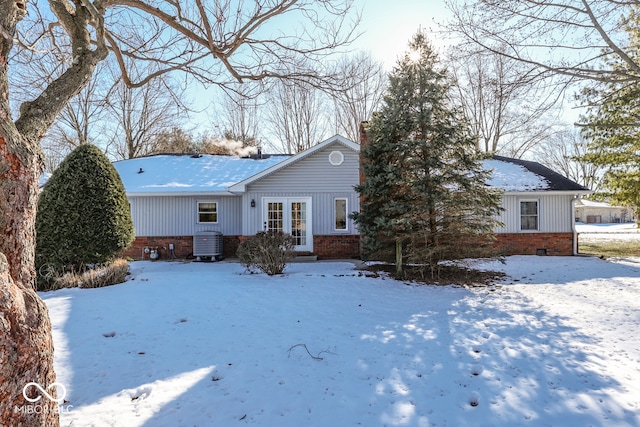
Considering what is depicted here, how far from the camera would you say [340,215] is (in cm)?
1249

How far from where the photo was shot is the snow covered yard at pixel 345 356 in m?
2.79

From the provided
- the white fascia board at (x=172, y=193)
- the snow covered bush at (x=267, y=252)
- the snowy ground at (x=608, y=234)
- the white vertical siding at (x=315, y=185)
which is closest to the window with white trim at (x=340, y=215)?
the white vertical siding at (x=315, y=185)

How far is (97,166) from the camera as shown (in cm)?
822

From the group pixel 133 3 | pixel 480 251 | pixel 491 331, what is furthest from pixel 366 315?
pixel 133 3

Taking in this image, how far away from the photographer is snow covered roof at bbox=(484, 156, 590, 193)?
517 inches

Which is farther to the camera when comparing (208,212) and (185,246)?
(208,212)

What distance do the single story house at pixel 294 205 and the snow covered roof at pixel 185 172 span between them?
0.14ft

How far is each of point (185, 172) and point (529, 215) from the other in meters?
14.5

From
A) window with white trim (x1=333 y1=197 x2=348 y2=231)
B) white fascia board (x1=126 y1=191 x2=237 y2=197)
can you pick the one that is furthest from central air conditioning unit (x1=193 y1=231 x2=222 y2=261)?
window with white trim (x1=333 y1=197 x2=348 y2=231)

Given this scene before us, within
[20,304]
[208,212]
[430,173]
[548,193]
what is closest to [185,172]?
[208,212]

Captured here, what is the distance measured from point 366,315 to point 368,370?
203cm

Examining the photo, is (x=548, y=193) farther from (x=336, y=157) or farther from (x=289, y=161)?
(x=289, y=161)

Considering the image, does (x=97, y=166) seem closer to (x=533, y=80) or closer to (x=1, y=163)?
(x=1, y=163)

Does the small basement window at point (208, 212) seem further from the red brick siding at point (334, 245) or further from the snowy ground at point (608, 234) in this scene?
the snowy ground at point (608, 234)
